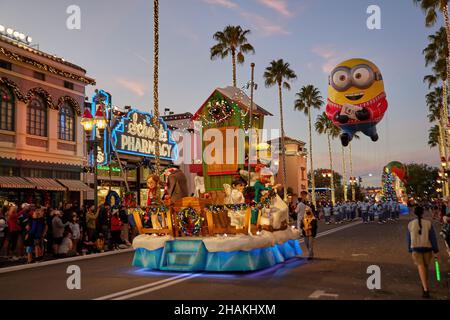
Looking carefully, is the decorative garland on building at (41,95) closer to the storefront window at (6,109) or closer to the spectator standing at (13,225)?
the storefront window at (6,109)

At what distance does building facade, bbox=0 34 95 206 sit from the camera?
933 inches

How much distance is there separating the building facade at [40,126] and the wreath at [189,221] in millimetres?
14350

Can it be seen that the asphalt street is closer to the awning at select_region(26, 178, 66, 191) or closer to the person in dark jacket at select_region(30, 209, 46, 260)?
the person in dark jacket at select_region(30, 209, 46, 260)

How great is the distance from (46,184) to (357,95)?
56.6ft

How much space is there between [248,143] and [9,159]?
44.5 feet

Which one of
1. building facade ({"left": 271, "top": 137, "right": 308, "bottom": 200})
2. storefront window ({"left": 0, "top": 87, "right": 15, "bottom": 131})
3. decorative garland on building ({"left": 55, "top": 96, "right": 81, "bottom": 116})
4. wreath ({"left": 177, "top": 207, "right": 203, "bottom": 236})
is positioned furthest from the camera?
building facade ({"left": 271, "top": 137, "right": 308, "bottom": 200})

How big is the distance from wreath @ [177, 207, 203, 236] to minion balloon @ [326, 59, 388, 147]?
10.8 metres

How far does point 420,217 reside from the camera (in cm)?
833

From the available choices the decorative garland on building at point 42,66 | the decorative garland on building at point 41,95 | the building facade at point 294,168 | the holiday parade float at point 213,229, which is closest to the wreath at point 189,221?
the holiday parade float at point 213,229

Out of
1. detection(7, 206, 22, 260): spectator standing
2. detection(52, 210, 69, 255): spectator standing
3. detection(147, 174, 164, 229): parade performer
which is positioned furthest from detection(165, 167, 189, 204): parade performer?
detection(7, 206, 22, 260): spectator standing

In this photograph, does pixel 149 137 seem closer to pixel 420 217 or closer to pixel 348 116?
pixel 348 116

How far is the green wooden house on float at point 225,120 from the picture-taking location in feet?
55.5

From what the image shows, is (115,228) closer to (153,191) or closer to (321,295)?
(153,191)

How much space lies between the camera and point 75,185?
2795cm
